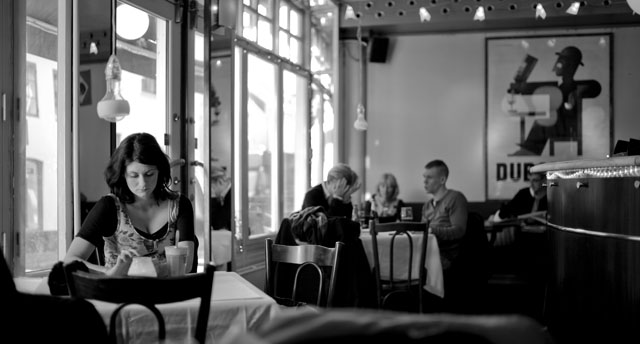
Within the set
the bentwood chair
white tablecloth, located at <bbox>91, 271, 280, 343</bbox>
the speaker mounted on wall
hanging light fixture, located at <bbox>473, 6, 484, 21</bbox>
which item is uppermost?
hanging light fixture, located at <bbox>473, 6, 484, 21</bbox>

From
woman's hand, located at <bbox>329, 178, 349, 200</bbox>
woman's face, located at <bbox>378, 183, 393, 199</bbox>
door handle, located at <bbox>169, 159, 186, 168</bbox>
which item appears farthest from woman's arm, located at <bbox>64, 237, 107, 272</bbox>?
woman's face, located at <bbox>378, 183, 393, 199</bbox>

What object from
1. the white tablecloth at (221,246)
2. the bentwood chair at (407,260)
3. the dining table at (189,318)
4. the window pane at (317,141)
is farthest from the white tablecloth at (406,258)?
the window pane at (317,141)

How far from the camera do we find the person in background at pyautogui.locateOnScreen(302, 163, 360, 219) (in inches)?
213

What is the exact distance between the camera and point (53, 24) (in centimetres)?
378

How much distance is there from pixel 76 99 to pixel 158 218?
3.60ft

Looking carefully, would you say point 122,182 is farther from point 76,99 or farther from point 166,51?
point 166,51

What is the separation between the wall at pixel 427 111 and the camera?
360 inches

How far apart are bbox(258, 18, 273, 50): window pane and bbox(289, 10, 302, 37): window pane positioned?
2.48 feet

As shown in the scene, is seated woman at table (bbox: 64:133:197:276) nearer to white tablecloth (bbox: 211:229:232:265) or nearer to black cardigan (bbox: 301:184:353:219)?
white tablecloth (bbox: 211:229:232:265)

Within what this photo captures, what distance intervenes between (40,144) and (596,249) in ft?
9.77

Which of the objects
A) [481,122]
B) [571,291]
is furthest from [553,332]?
[481,122]

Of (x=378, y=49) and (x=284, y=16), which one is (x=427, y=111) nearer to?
(x=378, y=49)

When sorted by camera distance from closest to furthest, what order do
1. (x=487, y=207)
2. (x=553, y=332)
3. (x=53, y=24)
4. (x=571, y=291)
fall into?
1. (x=53, y=24)
2. (x=571, y=291)
3. (x=553, y=332)
4. (x=487, y=207)

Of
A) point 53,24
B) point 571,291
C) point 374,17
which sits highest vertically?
point 374,17
